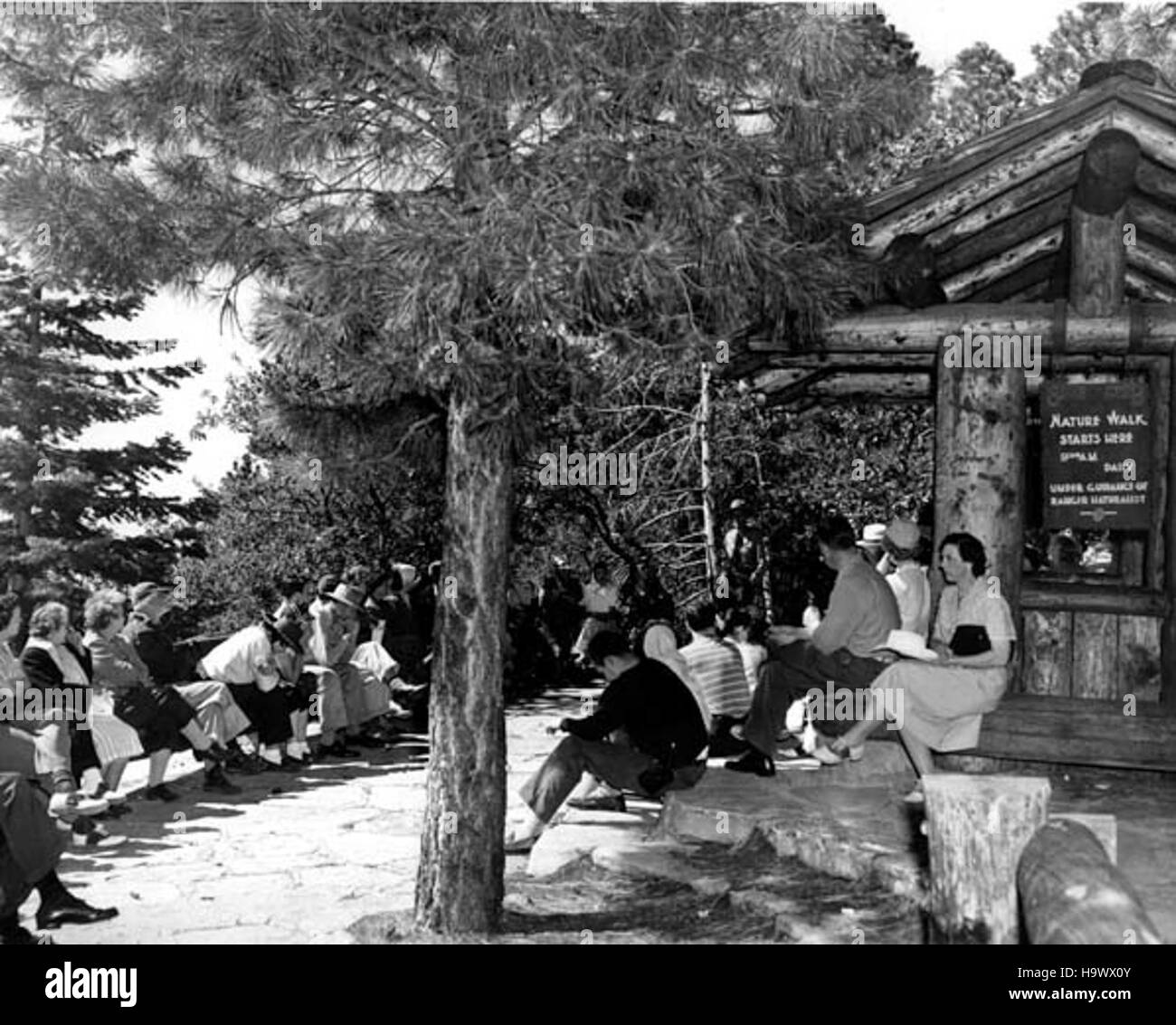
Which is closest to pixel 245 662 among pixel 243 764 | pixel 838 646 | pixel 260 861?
pixel 243 764

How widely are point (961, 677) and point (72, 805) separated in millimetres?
5047

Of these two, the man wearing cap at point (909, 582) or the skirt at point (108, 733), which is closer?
the skirt at point (108, 733)

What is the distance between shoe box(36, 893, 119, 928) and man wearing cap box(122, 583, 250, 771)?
2923 millimetres

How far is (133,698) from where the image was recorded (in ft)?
27.3

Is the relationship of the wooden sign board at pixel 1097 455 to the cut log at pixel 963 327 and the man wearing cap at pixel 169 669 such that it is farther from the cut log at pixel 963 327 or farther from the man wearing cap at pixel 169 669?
the man wearing cap at pixel 169 669

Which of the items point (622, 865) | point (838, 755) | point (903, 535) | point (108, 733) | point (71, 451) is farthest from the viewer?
point (71, 451)

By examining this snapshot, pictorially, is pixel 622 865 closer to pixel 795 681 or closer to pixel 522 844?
pixel 522 844

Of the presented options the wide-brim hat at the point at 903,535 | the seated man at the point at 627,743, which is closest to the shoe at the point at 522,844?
the seated man at the point at 627,743

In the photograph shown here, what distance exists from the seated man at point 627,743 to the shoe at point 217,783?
2.55 meters

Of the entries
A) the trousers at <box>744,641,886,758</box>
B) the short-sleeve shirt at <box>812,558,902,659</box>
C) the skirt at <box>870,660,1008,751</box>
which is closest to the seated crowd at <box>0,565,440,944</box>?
the trousers at <box>744,641,886,758</box>

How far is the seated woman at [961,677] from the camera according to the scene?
6.48 meters

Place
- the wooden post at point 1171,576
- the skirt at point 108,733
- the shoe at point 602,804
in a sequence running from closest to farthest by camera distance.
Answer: the wooden post at point 1171,576 → the shoe at point 602,804 → the skirt at point 108,733

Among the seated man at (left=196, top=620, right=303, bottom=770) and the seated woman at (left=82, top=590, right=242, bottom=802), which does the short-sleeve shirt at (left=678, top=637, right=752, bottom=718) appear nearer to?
the seated man at (left=196, top=620, right=303, bottom=770)
